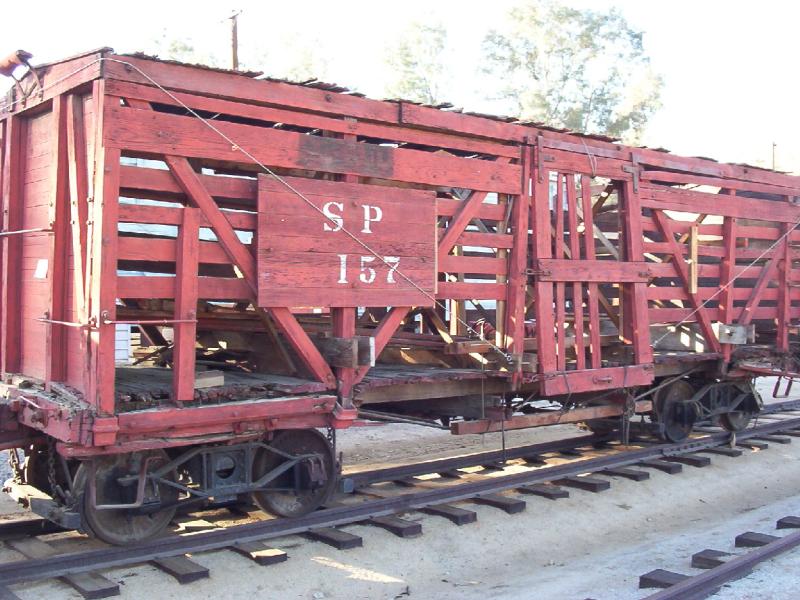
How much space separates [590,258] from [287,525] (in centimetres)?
417

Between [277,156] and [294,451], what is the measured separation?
234 cm

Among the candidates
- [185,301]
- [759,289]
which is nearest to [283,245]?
[185,301]

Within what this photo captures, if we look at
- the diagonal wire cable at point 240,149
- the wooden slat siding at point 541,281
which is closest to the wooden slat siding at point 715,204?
the wooden slat siding at point 541,281

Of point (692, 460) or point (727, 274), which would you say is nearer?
point (692, 460)

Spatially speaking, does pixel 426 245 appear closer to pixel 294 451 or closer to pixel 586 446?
pixel 294 451

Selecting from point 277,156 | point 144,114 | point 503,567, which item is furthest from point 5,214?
point 503,567

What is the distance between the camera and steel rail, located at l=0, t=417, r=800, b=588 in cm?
545

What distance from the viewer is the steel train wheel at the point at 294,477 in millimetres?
6750

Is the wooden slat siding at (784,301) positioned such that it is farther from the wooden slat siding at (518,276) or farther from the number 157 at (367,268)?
the number 157 at (367,268)

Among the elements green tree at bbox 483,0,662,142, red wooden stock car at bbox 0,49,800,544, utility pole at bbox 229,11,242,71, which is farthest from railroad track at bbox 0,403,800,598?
green tree at bbox 483,0,662,142

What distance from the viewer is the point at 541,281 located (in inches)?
323

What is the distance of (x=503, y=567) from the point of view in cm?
648

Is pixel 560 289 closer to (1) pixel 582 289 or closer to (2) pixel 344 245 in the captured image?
(1) pixel 582 289

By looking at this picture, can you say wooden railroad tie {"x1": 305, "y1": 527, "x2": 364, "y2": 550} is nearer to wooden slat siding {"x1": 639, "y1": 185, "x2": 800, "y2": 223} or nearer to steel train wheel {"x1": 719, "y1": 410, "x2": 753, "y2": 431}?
wooden slat siding {"x1": 639, "y1": 185, "x2": 800, "y2": 223}
